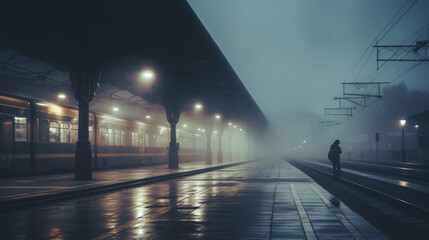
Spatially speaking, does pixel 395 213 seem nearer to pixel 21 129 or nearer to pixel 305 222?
pixel 305 222

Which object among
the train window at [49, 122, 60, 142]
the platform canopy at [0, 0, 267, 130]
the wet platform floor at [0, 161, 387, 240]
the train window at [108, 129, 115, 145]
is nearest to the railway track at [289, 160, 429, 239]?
the wet platform floor at [0, 161, 387, 240]

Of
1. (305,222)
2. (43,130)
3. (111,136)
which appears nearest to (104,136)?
(111,136)

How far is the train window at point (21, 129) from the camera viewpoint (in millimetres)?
20406

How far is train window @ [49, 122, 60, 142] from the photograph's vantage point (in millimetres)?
23013

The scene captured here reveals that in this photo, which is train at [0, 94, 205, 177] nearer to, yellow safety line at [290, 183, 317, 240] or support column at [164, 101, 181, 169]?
support column at [164, 101, 181, 169]

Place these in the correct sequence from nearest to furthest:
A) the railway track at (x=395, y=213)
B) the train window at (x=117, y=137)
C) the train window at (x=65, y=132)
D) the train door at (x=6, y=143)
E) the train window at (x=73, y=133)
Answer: the railway track at (x=395, y=213), the train door at (x=6, y=143), the train window at (x=65, y=132), the train window at (x=73, y=133), the train window at (x=117, y=137)

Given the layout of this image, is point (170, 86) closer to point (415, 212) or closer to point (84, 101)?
point (84, 101)

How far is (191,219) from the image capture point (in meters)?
8.86

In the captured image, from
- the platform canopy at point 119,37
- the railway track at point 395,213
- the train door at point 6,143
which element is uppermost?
the platform canopy at point 119,37

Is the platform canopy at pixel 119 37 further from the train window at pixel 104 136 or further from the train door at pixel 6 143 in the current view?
the train door at pixel 6 143

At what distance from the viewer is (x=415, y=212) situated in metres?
9.93

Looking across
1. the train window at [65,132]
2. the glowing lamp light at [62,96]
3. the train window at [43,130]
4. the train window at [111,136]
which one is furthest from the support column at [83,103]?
the glowing lamp light at [62,96]

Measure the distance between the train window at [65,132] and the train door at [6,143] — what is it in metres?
4.07

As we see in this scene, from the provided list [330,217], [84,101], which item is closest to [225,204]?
[330,217]
